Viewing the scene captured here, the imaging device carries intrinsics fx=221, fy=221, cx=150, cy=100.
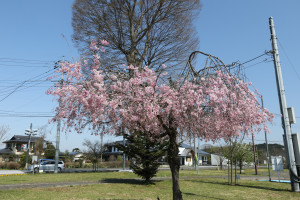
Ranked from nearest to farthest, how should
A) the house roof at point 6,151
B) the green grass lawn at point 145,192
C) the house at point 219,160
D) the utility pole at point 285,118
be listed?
the green grass lawn at point 145,192, the utility pole at point 285,118, the house at point 219,160, the house roof at point 6,151

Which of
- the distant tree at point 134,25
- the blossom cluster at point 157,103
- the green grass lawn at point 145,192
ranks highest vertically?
the distant tree at point 134,25

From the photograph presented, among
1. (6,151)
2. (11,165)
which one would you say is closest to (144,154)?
(11,165)

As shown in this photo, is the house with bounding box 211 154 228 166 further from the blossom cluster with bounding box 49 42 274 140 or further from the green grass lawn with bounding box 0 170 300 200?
the blossom cluster with bounding box 49 42 274 140

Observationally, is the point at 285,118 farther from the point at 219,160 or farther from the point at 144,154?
the point at 219,160

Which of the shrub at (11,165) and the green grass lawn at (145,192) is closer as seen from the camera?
the green grass lawn at (145,192)

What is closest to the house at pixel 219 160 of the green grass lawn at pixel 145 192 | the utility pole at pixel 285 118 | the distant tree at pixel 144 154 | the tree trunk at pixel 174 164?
the green grass lawn at pixel 145 192

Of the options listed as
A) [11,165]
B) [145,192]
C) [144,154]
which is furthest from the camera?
[11,165]

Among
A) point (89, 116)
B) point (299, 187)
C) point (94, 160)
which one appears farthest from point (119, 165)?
point (89, 116)

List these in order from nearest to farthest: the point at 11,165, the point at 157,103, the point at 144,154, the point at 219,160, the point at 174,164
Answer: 1. the point at 157,103
2. the point at 174,164
3. the point at 144,154
4. the point at 11,165
5. the point at 219,160

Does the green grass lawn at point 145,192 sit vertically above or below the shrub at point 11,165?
above

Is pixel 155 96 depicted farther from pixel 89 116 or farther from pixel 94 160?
pixel 94 160

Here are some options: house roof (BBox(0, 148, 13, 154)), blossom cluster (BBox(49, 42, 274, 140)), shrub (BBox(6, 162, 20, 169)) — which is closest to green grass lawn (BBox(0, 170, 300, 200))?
blossom cluster (BBox(49, 42, 274, 140))

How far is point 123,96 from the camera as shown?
19.2 ft

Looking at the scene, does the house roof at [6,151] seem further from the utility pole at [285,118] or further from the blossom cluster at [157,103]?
the utility pole at [285,118]
